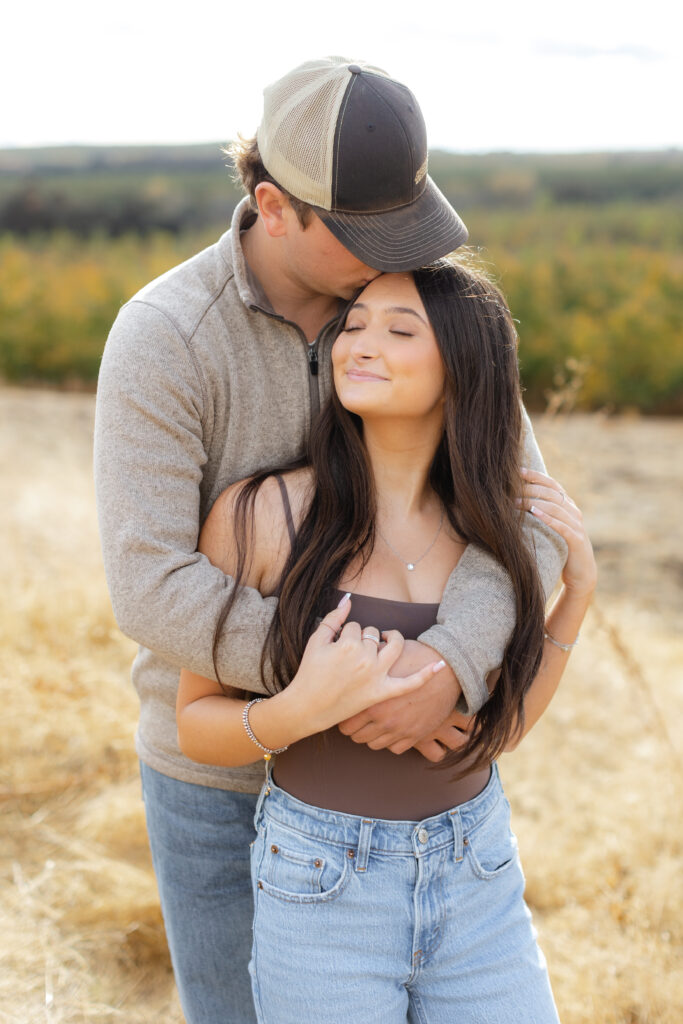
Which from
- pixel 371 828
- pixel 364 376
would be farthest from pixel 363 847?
pixel 364 376

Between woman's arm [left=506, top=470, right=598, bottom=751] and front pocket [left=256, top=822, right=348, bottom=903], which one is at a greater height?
woman's arm [left=506, top=470, right=598, bottom=751]

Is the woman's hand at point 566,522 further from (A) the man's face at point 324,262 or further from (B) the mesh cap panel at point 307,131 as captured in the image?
(B) the mesh cap panel at point 307,131

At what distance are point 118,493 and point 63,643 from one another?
10.2 feet

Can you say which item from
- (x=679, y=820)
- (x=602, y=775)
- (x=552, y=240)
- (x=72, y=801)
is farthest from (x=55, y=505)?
(x=552, y=240)

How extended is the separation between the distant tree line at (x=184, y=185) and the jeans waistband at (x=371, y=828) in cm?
1903

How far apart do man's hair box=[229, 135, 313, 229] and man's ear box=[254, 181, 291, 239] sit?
0.02 metres

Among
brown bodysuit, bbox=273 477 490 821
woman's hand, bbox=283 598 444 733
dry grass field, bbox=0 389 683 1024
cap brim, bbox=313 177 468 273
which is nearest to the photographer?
woman's hand, bbox=283 598 444 733

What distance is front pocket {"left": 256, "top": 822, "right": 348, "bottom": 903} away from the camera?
67.9 inches

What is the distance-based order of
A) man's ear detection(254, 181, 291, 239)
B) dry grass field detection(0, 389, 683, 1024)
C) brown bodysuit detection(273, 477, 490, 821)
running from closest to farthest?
1. brown bodysuit detection(273, 477, 490, 821)
2. man's ear detection(254, 181, 291, 239)
3. dry grass field detection(0, 389, 683, 1024)

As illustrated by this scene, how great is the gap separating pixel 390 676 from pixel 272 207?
103cm

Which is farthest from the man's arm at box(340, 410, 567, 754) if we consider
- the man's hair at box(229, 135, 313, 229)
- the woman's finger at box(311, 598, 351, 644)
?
the man's hair at box(229, 135, 313, 229)

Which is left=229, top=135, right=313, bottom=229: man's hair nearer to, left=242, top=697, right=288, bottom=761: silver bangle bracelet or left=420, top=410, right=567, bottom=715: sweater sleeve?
left=420, top=410, right=567, bottom=715: sweater sleeve

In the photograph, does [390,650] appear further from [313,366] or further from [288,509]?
[313,366]

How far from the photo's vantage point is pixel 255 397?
2.12 meters
